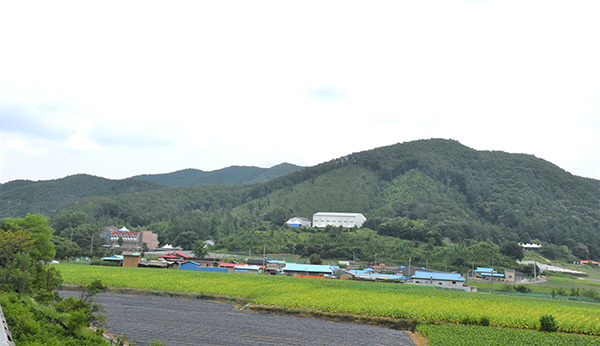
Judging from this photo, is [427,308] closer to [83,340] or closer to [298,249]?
[83,340]

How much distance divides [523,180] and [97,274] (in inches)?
7477

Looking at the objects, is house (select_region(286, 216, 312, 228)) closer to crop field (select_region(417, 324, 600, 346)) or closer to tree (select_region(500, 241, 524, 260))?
tree (select_region(500, 241, 524, 260))

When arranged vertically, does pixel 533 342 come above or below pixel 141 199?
below

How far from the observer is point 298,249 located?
368 ft

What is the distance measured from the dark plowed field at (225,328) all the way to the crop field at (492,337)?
2.11 metres

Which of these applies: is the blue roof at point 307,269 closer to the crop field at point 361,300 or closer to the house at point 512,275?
the crop field at point 361,300

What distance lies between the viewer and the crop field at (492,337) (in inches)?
1078

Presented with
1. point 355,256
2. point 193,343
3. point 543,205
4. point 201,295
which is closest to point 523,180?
point 543,205

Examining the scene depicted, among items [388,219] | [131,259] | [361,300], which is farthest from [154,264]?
[388,219]

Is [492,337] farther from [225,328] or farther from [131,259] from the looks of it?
[131,259]

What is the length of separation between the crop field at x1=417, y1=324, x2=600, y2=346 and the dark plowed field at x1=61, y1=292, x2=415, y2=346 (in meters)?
2.11

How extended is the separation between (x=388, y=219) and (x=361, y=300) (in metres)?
99.5

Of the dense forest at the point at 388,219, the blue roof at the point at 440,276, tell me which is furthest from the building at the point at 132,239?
the blue roof at the point at 440,276

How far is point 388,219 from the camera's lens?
140 meters
